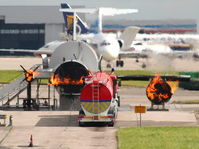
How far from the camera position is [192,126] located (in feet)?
148

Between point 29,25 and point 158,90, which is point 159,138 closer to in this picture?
point 158,90

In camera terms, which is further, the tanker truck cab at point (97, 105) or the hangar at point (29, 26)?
the hangar at point (29, 26)

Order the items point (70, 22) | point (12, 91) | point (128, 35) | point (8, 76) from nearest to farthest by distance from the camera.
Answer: point (12, 91) → point (8, 76) → point (128, 35) → point (70, 22)

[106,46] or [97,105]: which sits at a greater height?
[106,46]

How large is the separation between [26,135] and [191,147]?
9.47 meters

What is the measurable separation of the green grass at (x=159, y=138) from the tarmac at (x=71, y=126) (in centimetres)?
68

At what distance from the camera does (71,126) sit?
4556cm

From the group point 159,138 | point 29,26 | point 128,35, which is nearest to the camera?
point 159,138

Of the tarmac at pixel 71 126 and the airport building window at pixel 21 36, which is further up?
the airport building window at pixel 21 36

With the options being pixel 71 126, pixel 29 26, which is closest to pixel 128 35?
pixel 29 26

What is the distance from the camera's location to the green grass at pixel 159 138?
37688mm

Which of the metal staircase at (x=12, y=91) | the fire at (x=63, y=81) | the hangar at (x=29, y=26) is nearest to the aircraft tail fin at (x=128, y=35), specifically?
the hangar at (x=29, y=26)

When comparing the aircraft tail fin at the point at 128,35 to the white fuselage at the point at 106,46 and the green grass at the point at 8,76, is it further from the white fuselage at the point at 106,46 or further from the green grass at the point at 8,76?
the green grass at the point at 8,76

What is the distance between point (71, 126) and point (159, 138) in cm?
739
